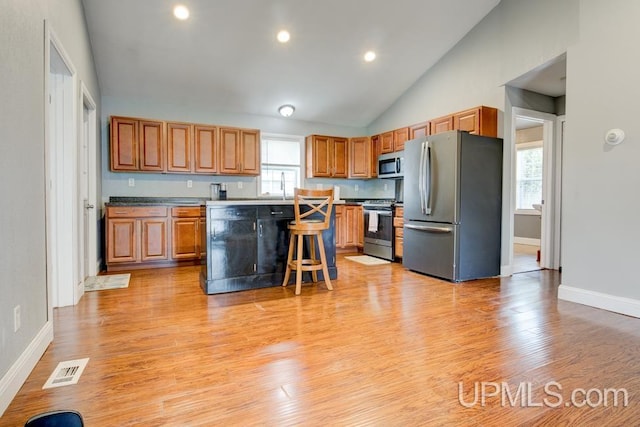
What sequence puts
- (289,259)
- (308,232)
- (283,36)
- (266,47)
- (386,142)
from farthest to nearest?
1. (386,142)
2. (266,47)
3. (283,36)
4. (289,259)
5. (308,232)

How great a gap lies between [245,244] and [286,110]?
3110 mm

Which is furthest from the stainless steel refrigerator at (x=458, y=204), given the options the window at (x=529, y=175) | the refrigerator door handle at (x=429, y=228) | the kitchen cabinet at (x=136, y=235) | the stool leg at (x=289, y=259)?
the window at (x=529, y=175)

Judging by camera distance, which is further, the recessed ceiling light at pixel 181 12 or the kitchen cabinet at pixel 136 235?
the kitchen cabinet at pixel 136 235

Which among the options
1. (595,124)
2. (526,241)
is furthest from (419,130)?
(526,241)

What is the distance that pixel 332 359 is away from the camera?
6.66ft

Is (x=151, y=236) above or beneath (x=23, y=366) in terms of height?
above

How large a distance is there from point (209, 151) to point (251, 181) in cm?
→ 89

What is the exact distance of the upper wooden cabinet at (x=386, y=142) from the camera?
5836mm

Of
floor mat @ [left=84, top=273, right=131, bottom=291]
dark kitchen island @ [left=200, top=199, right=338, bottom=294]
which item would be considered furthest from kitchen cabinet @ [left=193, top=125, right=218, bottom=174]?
→ dark kitchen island @ [left=200, top=199, right=338, bottom=294]

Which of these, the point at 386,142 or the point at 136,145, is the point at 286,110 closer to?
the point at 386,142

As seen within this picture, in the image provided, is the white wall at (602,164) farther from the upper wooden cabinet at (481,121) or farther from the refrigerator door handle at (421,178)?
the refrigerator door handle at (421,178)

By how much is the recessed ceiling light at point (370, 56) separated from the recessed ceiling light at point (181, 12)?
92.8 inches

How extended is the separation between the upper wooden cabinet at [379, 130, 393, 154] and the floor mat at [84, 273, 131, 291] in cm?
430

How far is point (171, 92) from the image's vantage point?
16.8 ft
